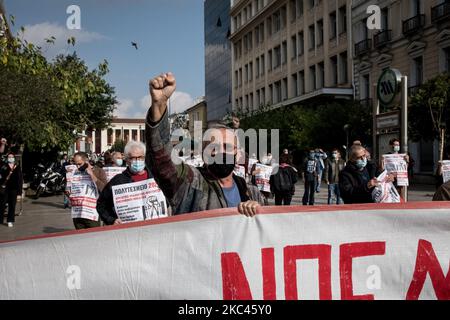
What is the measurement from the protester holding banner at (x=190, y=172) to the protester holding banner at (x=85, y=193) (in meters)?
4.49

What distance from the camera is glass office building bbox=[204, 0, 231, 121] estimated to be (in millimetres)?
75250

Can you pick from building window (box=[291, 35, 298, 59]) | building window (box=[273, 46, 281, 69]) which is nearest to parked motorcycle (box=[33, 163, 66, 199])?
building window (box=[291, 35, 298, 59])

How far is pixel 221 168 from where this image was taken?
312 cm

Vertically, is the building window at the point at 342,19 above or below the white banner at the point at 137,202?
above

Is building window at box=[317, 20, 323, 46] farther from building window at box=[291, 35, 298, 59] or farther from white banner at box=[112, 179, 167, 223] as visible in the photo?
white banner at box=[112, 179, 167, 223]

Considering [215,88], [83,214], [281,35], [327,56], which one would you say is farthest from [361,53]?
[215,88]

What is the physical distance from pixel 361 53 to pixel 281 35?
17.8m

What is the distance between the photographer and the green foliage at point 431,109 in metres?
23.2

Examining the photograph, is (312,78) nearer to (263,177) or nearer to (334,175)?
(334,175)

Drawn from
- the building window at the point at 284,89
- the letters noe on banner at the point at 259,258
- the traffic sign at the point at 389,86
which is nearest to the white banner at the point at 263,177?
the traffic sign at the point at 389,86

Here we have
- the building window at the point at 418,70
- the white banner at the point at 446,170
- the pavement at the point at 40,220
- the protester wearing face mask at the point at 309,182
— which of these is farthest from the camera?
the building window at the point at 418,70

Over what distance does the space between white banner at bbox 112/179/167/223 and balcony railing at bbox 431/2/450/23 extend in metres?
27.0

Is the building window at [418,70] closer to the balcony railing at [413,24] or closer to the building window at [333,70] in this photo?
the balcony railing at [413,24]
